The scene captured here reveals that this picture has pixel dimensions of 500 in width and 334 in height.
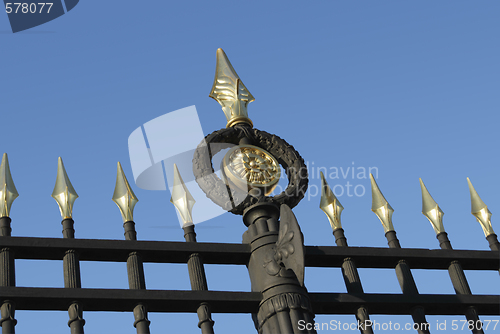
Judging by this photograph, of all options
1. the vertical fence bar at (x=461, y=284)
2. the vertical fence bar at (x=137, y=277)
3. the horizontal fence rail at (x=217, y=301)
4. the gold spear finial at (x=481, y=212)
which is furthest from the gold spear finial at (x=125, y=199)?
the gold spear finial at (x=481, y=212)

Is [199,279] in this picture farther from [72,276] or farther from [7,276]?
[7,276]

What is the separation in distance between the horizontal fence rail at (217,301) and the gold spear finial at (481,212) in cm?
128

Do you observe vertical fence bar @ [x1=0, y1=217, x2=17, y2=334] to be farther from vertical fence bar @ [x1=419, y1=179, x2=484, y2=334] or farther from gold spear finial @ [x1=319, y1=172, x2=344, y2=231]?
vertical fence bar @ [x1=419, y1=179, x2=484, y2=334]

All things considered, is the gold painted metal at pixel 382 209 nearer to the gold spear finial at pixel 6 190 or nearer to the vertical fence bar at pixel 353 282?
the vertical fence bar at pixel 353 282

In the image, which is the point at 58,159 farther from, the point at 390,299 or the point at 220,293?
the point at 390,299

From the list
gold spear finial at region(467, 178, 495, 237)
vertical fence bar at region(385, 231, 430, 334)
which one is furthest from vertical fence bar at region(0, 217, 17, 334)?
gold spear finial at region(467, 178, 495, 237)

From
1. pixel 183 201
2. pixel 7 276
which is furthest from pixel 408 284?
pixel 7 276

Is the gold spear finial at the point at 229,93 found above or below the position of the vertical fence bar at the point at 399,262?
above

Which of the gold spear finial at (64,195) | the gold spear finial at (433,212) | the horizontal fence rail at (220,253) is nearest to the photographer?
the horizontal fence rail at (220,253)

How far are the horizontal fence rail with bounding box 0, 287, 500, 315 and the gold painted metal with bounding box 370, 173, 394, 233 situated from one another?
3.84 ft

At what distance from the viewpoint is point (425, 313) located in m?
8.71

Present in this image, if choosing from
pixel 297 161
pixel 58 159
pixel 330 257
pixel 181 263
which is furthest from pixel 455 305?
pixel 58 159

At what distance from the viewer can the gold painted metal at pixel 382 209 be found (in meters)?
9.38

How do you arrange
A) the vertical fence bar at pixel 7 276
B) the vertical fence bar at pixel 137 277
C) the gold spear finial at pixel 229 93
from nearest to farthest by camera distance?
the vertical fence bar at pixel 7 276 < the vertical fence bar at pixel 137 277 < the gold spear finial at pixel 229 93
